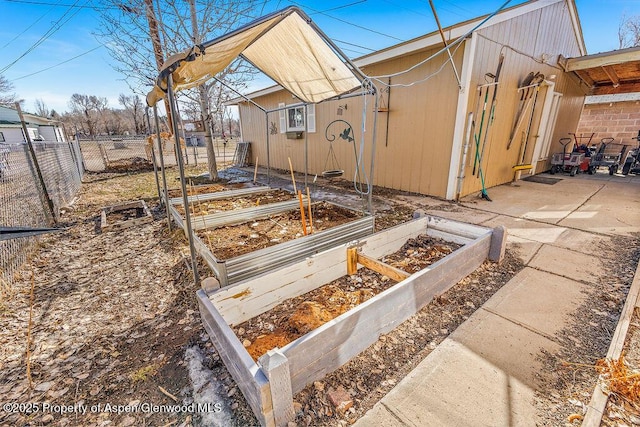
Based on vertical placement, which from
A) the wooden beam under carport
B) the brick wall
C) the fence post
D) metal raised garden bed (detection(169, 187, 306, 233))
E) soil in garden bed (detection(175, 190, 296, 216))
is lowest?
soil in garden bed (detection(175, 190, 296, 216))

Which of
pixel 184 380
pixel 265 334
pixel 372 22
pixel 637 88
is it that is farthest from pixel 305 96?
pixel 637 88

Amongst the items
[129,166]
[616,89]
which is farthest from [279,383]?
[616,89]

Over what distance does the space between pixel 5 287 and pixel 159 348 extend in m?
1.76

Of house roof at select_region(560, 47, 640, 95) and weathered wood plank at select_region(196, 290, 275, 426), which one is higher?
house roof at select_region(560, 47, 640, 95)

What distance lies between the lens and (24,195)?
347 centimetres

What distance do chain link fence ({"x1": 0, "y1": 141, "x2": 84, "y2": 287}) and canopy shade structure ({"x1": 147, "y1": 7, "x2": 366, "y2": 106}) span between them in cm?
198

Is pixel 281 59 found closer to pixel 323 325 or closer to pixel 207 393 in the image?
pixel 323 325

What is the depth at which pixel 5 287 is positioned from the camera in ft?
7.45

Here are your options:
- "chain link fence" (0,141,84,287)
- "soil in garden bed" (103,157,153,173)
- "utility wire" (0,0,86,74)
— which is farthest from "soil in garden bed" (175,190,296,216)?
"utility wire" (0,0,86,74)

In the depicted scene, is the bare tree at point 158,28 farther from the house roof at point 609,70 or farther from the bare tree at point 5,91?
the bare tree at point 5,91

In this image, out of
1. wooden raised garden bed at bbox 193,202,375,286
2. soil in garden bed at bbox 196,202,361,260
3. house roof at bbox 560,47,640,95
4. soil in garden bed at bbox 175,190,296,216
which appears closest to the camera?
wooden raised garden bed at bbox 193,202,375,286

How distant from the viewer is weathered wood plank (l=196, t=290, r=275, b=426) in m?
1.08

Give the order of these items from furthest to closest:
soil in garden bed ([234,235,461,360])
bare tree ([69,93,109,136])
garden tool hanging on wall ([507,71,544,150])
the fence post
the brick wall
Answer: bare tree ([69,93,109,136]) → the brick wall → garden tool hanging on wall ([507,71,544,150]) → the fence post → soil in garden bed ([234,235,461,360])

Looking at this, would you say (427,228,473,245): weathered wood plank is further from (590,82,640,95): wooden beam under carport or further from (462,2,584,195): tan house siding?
(590,82,640,95): wooden beam under carport
